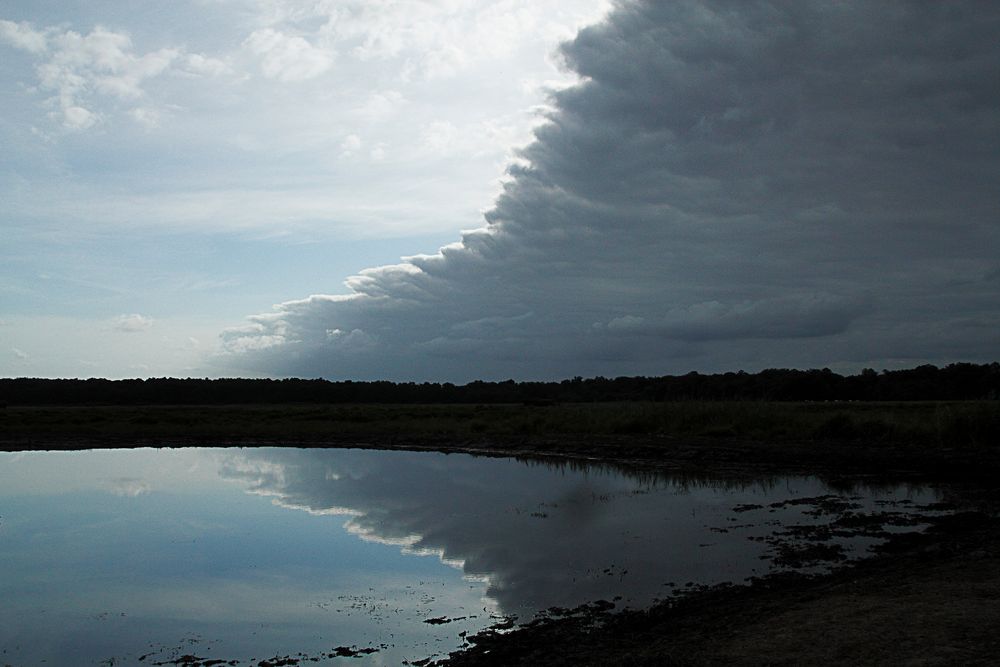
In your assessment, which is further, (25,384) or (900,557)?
(25,384)

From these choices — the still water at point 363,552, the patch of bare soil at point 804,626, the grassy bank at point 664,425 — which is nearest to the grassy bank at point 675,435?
the grassy bank at point 664,425

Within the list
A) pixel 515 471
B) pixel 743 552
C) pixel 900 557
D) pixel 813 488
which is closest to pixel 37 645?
pixel 743 552

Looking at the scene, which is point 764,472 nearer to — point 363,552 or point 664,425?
point 664,425

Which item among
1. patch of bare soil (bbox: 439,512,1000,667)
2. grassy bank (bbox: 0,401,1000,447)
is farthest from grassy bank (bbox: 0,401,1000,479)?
patch of bare soil (bbox: 439,512,1000,667)

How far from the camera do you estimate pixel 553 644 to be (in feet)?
25.2

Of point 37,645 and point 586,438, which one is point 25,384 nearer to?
point 586,438

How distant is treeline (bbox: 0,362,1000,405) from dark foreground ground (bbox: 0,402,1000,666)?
21357 mm

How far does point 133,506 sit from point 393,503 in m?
6.29

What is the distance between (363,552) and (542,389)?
10988 cm

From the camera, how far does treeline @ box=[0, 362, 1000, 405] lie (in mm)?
65688

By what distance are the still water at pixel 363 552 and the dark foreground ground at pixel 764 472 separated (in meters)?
1.02

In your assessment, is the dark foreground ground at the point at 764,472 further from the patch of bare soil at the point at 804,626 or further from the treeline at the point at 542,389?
the treeline at the point at 542,389

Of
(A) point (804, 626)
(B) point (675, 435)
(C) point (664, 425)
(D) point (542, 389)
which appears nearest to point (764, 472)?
(B) point (675, 435)

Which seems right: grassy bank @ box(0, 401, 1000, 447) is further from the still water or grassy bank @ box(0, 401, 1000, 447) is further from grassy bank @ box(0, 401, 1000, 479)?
the still water
